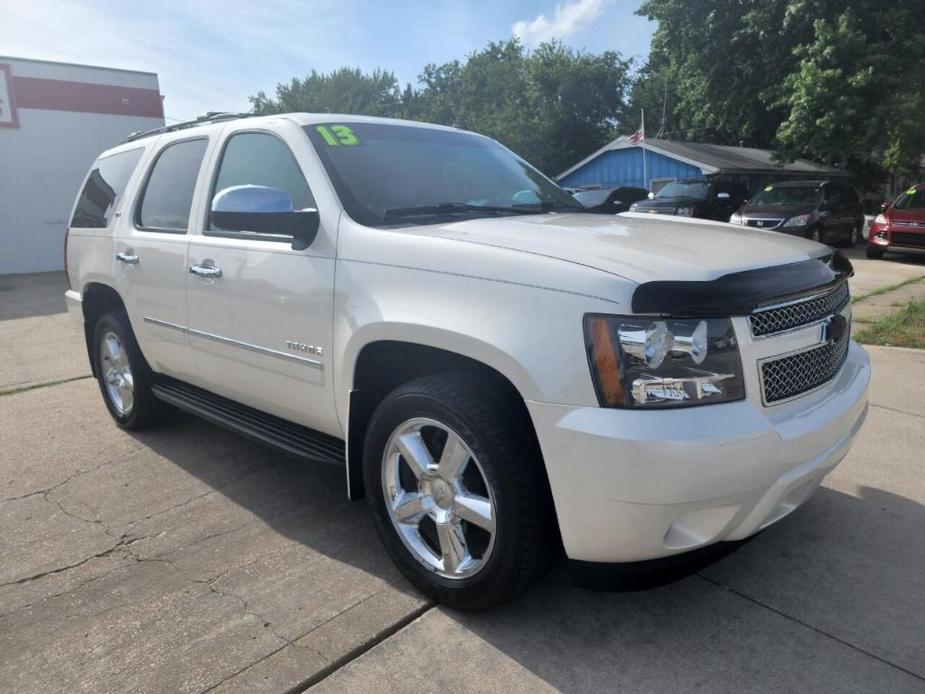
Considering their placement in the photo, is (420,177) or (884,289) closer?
(420,177)

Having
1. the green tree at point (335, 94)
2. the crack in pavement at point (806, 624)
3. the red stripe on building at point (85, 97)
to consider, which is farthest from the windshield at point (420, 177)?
the green tree at point (335, 94)

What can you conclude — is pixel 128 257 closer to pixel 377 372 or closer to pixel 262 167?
pixel 262 167

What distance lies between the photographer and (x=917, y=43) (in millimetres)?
16734

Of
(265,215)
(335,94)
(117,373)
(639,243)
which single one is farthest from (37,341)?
(335,94)

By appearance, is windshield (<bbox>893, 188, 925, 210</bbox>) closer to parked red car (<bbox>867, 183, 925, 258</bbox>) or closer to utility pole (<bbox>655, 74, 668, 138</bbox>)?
parked red car (<bbox>867, 183, 925, 258</bbox>)

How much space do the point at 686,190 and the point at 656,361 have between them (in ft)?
56.4

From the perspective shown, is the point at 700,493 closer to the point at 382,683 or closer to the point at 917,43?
the point at 382,683

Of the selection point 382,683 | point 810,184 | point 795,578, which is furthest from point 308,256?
point 810,184

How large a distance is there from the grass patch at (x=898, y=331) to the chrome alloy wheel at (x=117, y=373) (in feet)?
21.1

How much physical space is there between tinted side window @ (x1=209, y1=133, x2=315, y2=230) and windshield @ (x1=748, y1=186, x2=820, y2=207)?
15.4 metres

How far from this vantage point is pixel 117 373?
184 inches

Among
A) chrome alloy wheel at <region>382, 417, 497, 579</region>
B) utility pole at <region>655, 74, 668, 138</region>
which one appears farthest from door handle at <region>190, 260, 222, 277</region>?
utility pole at <region>655, 74, 668, 138</region>

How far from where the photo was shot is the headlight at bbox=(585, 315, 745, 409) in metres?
2.04

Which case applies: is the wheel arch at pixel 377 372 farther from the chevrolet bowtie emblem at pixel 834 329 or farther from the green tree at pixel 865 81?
the green tree at pixel 865 81
